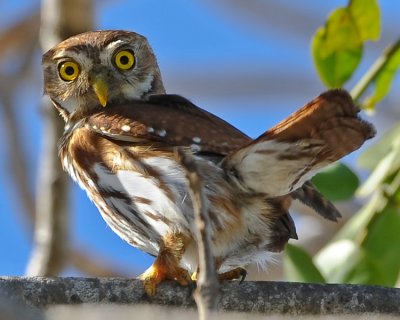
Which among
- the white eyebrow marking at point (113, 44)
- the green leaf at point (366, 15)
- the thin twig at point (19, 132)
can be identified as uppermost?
the green leaf at point (366, 15)

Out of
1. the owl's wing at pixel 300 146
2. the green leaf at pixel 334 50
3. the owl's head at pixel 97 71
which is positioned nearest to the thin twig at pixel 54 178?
the owl's head at pixel 97 71

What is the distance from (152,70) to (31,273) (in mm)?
1368

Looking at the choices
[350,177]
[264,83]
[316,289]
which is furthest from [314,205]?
[264,83]

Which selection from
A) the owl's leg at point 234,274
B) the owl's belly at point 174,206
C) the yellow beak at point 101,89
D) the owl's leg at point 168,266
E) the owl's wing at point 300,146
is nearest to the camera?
the owl's wing at point 300,146

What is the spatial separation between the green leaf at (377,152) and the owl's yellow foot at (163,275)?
102cm

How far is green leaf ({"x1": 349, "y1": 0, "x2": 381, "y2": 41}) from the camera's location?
4500mm

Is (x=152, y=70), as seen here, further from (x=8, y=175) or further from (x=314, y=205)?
(x=8, y=175)

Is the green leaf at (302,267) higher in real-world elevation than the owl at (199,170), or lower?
lower

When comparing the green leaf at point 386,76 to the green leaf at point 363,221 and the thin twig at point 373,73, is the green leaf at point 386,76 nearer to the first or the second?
the thin twig at point 373,73

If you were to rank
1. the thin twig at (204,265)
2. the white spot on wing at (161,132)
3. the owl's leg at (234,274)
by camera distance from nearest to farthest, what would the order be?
the thin twig at (204,265)
the white spot on wing at (161,132)
the owl's leg at (234,274)

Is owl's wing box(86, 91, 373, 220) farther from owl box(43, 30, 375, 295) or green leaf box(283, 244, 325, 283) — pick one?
green leaf box(283, 244, 325, 283)

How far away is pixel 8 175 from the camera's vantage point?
8.85 meters

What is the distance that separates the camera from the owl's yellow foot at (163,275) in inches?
144

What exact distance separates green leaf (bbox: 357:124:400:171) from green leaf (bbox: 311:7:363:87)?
0.29 meters
